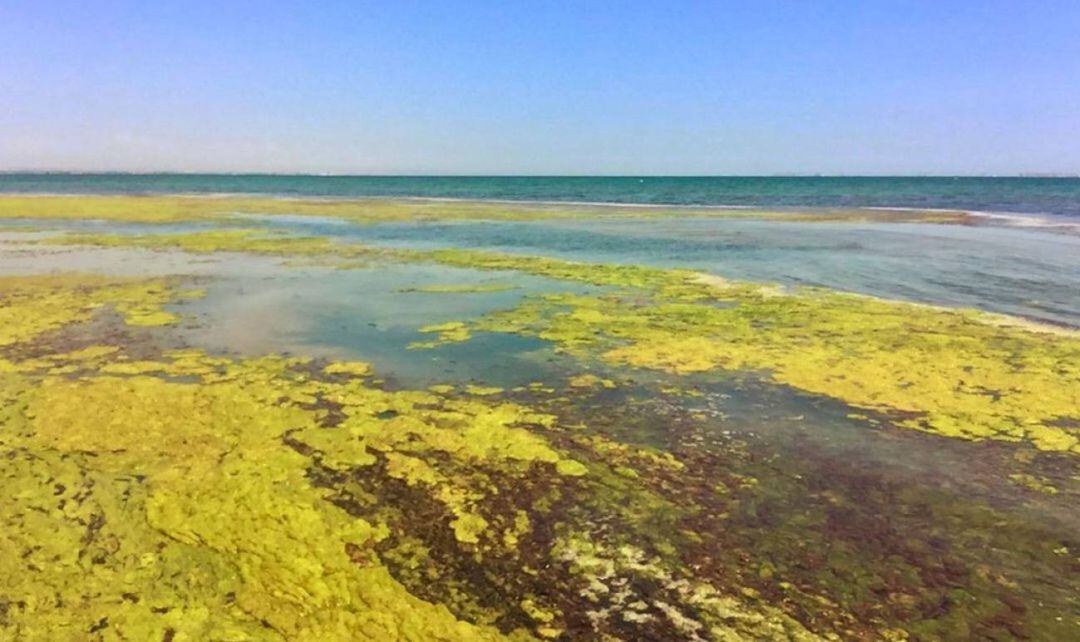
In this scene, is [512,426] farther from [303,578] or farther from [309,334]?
[309,334]

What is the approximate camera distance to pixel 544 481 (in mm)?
7805

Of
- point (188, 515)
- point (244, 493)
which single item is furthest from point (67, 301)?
point (188, 515)

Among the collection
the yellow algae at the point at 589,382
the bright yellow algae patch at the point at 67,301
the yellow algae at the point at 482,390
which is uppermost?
the bright yellow algae patch at the point at 67,301

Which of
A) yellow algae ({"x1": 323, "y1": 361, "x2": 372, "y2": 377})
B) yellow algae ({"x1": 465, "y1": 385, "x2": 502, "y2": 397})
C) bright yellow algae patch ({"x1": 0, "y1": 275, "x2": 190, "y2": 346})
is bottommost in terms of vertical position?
yellow algae ({"x1": 465, "y1": 385, "x2": 502, "y2": 397})

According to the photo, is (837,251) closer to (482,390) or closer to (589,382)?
(589,382)

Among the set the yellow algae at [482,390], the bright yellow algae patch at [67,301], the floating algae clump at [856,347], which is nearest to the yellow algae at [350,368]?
the yellow algae at [482,390]

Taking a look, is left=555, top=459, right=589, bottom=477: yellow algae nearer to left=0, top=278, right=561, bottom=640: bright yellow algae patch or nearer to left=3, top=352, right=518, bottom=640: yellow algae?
left=0, top=278, right=561, bottom=640: bright yellow algae patch

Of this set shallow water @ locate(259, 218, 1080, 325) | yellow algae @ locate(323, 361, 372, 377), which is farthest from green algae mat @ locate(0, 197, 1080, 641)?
shallow water @ locate(259, 218, 1080, 325)

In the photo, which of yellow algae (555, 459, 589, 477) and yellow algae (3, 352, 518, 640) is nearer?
yellow algae (3, 352, 518, 640)

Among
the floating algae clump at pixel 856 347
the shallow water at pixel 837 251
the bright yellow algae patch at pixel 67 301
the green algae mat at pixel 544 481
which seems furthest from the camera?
the shallow water at pixel 837 251

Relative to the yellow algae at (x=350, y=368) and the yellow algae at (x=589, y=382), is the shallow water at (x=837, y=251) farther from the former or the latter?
the yellow algae at (x=350, y=368)

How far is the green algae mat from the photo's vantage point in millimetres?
5582

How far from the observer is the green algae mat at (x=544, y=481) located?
558 cm

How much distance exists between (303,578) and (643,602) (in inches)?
109
